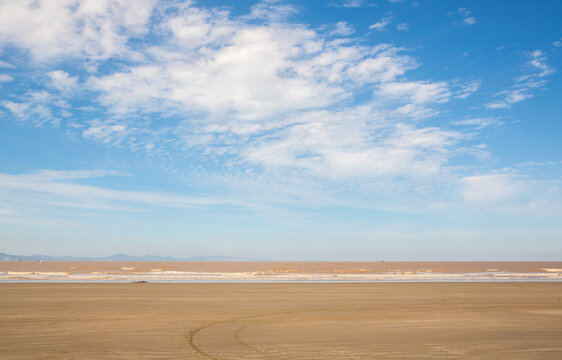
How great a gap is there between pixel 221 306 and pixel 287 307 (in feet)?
10.3

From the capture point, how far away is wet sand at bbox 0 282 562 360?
10.2m

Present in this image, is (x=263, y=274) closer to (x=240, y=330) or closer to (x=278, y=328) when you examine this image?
(x=278, y=328)

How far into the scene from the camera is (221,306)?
19.5 meters

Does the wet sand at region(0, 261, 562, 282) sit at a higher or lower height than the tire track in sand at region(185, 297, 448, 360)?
lower

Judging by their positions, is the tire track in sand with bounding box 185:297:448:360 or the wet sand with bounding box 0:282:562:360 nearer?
the tire track in sand with bounding box 185:297:448:360

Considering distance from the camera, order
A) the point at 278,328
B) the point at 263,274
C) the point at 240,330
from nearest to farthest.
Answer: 1. the point at 240,330
2. the point at 278,328
3. the point at 263,274

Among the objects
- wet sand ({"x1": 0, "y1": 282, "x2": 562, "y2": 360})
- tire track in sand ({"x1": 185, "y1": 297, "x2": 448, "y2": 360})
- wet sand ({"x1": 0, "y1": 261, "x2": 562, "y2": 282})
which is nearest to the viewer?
tire track in sand ({"x1": 185, "y1": 297, "x2": 448, "y2": 360})

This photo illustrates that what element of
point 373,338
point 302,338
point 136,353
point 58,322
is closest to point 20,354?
point 136,353

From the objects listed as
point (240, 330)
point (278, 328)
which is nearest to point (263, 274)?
point (278, 328)

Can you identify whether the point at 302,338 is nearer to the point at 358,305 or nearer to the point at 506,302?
the point at 358,305

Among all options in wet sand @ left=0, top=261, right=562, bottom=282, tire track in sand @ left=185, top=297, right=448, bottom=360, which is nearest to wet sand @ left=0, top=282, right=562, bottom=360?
tire track in sand @ left=185, top=297, right=448, bottom=360

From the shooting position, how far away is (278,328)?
13.6 m

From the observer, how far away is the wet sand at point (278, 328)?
1017 centimetres

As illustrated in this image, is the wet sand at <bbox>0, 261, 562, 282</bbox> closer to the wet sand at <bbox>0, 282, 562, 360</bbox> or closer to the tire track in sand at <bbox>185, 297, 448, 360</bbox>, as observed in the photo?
the wet sand at <bbox>0, 282, 562, 360</bbox>
